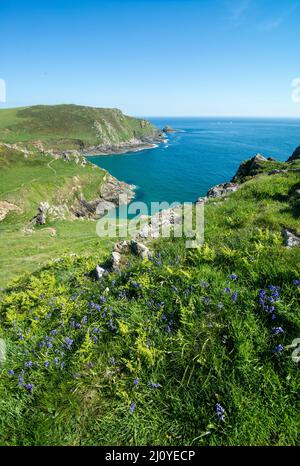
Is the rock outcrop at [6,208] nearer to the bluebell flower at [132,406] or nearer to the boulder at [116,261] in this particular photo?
the boulder at [116,261]

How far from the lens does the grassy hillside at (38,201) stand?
3341 cm

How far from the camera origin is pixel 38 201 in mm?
88938

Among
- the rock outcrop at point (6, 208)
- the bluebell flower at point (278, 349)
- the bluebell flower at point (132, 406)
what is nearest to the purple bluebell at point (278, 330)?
the bluebell flower at point (278, 349)

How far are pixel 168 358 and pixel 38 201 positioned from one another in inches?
3649

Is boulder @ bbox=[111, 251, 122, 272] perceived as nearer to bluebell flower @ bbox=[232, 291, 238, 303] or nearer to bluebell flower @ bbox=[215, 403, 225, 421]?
bluebell flower @ bbox=[232, 291, 238, 303]

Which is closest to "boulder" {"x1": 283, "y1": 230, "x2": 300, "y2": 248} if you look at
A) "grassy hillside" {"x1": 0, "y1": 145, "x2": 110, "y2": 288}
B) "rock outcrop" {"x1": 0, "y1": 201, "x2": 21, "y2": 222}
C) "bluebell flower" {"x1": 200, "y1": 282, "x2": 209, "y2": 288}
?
"bluebell flower" {"x1": 200, "y1": 282, "x2": 209, "y2": 288}

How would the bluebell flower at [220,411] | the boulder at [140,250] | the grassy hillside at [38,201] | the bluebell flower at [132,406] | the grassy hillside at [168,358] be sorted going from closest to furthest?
1. the bluebell flower at [220,411]
2. the grassy hillside at [168,358]
3. the bluebell flower at [132,406]
4. the boulder at [140,250]
5. the grassy hillside at [38,201]

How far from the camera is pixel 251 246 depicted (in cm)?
689

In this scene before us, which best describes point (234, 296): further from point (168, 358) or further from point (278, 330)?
point (168, 358)

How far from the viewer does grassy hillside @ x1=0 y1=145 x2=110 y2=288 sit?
33.4 metres

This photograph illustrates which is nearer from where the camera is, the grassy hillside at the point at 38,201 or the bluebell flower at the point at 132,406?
the bluebell flower at the point at 132,406

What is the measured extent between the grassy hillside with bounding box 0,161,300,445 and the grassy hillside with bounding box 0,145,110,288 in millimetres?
20398

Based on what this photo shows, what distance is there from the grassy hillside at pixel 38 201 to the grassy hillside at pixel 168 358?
2040 centimetres
